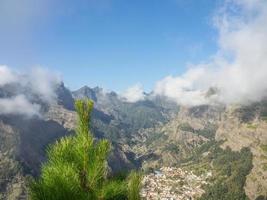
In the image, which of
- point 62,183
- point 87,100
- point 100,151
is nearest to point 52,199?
point 62,183

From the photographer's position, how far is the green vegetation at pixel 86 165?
9438 mm

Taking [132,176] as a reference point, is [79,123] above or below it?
above

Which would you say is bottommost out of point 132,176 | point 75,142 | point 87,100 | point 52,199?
point 52,199

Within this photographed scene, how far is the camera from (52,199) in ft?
28.4

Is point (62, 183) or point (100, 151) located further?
point (100, 151)

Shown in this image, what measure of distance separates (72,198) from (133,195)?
5.03 feet

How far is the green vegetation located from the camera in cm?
944

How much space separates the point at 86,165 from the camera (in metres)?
9.78

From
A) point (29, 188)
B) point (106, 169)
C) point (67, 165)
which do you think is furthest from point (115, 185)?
point (29, 188)

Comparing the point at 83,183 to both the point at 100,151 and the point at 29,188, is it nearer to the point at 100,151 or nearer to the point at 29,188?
the point at 100,151

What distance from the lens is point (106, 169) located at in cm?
991

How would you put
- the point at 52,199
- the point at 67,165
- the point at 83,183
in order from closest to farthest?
the point at 52,199
the point at 67,165
the point at 83,183

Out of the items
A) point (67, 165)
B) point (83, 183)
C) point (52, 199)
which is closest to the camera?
point (52, 199)

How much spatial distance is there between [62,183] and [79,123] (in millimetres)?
1649
